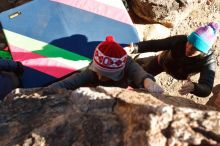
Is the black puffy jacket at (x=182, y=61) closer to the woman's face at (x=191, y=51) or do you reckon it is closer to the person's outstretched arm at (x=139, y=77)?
the woman's face at (x=191, y=51)

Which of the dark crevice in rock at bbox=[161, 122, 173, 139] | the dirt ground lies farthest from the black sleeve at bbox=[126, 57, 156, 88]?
the dirt ground

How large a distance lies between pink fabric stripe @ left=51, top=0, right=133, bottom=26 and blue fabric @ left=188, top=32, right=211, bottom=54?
180 centimetres

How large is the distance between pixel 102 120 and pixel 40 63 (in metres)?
2.59

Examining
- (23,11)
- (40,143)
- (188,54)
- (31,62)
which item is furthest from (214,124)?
(23,11)

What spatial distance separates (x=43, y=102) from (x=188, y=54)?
1.91 meters

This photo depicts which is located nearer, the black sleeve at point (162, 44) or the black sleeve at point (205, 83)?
the black sleeve at point (205, 83)

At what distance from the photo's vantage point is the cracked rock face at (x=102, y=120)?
2227 mm

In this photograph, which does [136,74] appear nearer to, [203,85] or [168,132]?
[203,85]

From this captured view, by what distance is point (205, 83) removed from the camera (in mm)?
4031

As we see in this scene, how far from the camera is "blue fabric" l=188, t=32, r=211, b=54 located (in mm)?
3900

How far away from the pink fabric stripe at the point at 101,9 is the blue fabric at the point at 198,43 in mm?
1805

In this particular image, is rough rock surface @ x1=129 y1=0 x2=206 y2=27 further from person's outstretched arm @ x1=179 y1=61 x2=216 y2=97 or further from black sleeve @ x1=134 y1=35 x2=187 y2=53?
person's outstretched arm @ x1=179 y1=61 x2=216 y2=97

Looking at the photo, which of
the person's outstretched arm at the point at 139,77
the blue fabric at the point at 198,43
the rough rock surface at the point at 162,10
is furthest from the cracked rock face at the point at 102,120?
the rough rock surface at the point at 162,10

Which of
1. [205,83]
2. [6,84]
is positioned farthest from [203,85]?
[6,84]
